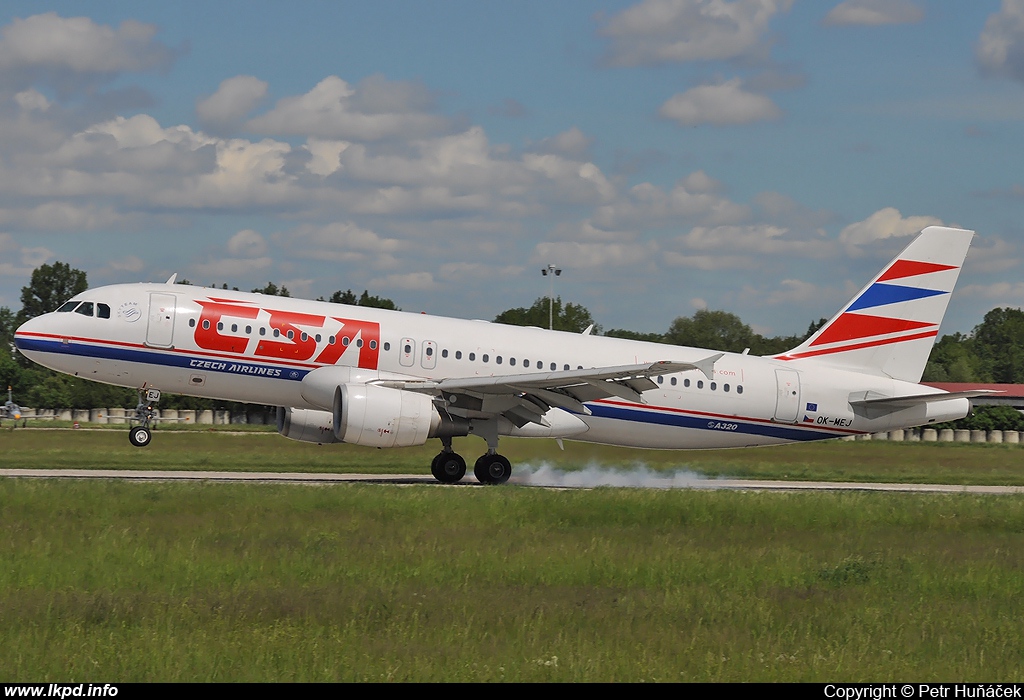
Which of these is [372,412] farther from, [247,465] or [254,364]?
[247,465]

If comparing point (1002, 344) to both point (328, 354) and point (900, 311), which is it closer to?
point (900, 311)

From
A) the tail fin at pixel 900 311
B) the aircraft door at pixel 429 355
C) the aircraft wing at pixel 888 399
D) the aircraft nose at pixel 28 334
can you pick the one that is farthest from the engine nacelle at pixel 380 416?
the aircraft wing at pixel 888 399

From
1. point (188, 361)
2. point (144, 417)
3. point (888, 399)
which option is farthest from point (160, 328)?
point (888, 399)

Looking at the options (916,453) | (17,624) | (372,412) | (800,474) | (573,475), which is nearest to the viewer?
(17,624)

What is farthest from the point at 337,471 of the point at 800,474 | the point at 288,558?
the point at 288,558

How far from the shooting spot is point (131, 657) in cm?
1006

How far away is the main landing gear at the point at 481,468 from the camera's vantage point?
2675 centimetres

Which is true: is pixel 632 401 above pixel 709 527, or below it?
above

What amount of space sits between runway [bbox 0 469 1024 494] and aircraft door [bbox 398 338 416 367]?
282 centimetres

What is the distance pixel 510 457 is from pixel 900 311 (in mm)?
11234

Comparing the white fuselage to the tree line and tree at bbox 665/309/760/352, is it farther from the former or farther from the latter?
tree at bbox 665/309/760/352

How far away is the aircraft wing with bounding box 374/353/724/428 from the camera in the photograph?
2480cm

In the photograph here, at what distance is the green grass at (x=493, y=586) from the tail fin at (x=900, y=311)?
8.85 metres

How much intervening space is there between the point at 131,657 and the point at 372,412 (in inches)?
563
